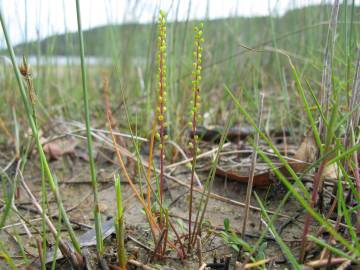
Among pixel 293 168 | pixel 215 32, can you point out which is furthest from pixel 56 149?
pixel 215 32

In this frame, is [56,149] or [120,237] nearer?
[120,237]

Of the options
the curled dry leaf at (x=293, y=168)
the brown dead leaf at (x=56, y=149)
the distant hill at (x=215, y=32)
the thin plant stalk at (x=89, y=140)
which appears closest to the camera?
the thin plant stalk at (x=89, y=140)

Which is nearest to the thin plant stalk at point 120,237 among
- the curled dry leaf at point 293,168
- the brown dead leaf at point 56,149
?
the curled dry leaf at point 293,168

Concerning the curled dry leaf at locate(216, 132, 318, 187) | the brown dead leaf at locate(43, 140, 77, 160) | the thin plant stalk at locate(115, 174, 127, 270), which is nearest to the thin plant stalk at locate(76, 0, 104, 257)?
the thin plant stalk at locate(115, 174, 127, 270)

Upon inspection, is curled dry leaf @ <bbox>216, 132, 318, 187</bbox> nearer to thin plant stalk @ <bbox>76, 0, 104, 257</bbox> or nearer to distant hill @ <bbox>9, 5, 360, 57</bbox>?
thin plant stalk @ <bbox>76, 0, 104, 257</bbox>

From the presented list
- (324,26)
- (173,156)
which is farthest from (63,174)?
(324,26)

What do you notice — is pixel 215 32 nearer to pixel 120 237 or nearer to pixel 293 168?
pixel 293 168

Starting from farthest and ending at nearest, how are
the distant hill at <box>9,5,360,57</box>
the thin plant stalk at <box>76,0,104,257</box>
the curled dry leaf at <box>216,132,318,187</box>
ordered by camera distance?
the distant hill at <box>9,5,360,57</box> < the curled dry leaf at <box>216,132,318,187</box> < the thin plant stalk at <box>76,0,104,257</box>

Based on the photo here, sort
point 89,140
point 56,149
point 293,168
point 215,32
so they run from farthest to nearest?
point 215,32 < point 56,149 < point 293,168 < point 89,140

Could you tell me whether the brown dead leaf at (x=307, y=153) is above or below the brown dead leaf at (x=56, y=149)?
above

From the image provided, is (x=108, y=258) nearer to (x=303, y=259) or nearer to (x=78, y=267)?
(x=78, y=267)

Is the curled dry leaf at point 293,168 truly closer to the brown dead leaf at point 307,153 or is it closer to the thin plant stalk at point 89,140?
the brown dead leaf at point 307,153

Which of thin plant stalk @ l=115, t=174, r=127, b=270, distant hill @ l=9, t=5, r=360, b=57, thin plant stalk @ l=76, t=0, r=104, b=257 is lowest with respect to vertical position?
thin plant stalk @ l=115, t=174, r=127, b=270
